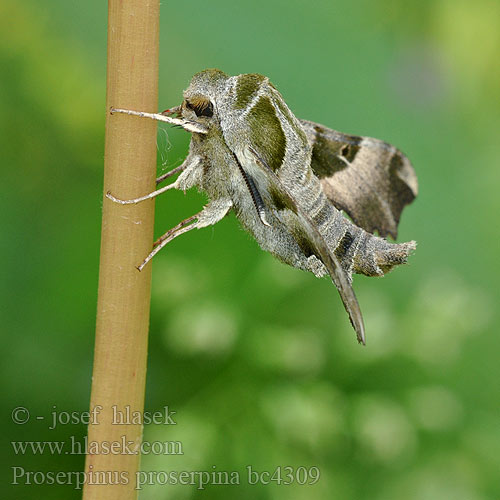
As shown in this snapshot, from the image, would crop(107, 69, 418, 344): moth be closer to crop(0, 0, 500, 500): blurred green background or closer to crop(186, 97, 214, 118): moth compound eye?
crop(186, 97, 214, 118): moth compound eye

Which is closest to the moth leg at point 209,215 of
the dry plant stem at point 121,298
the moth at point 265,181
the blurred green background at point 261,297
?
the moth at point 265,181

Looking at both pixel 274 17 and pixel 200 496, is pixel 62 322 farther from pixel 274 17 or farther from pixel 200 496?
pixel 274 17

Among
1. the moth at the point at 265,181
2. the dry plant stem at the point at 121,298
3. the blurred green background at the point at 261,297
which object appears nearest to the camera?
the dry plant stem at the point at 121,298

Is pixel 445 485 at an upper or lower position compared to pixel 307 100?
lower

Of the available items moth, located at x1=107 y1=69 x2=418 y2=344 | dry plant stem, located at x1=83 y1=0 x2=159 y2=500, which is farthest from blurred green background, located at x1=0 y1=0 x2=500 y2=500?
dry plant stem, located at x1=83 y1=0 x2=159 y2=500

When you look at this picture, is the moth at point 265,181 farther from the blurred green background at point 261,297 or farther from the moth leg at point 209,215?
the blurred green background at point 261,297

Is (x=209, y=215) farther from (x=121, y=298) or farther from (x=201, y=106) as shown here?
(x=121, y=298)

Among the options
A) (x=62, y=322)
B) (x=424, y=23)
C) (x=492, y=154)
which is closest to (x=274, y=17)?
(x=424, y=23)
